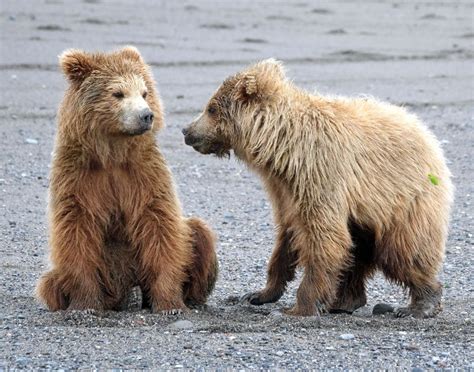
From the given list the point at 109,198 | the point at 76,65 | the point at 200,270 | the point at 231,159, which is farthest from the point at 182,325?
the point at 231,159

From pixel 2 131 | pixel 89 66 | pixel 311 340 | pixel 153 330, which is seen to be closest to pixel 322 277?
pixel 311 340

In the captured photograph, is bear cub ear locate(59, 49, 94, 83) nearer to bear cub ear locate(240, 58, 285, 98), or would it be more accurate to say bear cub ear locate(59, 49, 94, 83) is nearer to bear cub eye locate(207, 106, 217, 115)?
bear cub eye locate(207, 106, 217, 115)

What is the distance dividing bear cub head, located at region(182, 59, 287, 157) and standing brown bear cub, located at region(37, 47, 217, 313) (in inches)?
12.2

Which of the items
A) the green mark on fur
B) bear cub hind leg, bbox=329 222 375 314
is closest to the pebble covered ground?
bear cub hind leg, bbox=329 222 375 314

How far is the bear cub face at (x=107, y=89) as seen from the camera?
718cm

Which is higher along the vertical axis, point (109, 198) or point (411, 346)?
point (109, 198)

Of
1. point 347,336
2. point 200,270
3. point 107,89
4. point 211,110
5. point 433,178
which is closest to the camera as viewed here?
point 347,336

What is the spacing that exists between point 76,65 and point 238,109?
1093 millimetres

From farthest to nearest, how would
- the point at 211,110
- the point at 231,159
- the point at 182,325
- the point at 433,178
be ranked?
the point at 231,159 < the point at 211,110 < the point at 433,178 < the point at 182,325

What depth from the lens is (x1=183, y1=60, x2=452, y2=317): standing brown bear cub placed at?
7145 millimetres

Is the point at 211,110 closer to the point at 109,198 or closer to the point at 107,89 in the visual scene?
the point at 107,89

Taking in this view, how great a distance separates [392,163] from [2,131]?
7510 millimetres

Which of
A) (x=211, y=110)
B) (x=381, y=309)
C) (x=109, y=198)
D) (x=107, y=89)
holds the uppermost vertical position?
(x=107, y=89)

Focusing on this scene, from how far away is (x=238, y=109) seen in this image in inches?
293
